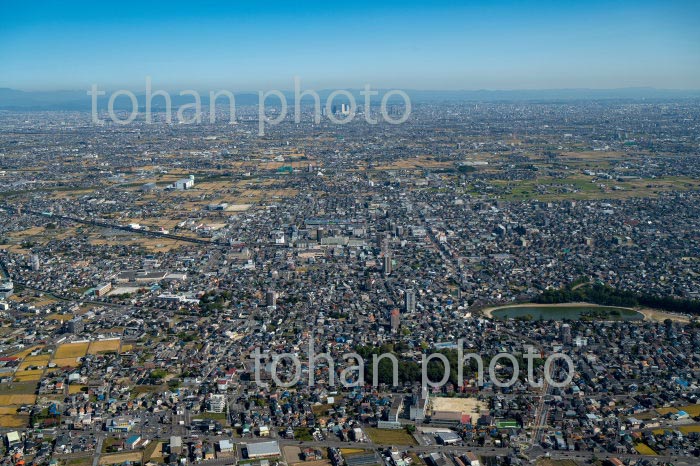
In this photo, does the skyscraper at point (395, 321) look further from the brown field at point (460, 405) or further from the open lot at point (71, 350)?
the open lot at point (71, 350)

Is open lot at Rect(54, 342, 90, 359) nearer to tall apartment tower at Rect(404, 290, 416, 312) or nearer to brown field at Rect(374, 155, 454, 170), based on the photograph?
tall apartment tower at Rect(404, 290, 416, 312)

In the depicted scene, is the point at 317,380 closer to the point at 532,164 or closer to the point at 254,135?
the point at 532,164


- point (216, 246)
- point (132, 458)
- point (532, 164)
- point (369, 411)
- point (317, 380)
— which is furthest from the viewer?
point (532, 164)

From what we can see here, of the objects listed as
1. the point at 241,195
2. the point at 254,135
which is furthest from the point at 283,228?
the point at 254,135

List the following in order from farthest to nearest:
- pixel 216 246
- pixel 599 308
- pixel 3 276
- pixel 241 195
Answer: pixel 241 195 < pixel 216 246 < pixel 3 276 < pixel 599 308

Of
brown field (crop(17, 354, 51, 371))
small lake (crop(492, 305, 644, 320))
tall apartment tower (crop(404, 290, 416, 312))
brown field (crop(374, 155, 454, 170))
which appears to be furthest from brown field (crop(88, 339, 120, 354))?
brown field (crop(374, 155, 454, 170))

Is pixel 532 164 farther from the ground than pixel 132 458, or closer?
farther from the ground

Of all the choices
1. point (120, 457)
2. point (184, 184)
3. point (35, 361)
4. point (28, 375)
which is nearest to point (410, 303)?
point (120, 457)

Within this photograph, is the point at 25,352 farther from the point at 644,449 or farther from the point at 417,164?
the point at 417,164
